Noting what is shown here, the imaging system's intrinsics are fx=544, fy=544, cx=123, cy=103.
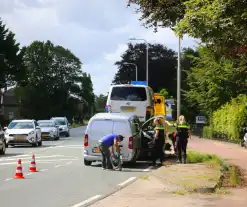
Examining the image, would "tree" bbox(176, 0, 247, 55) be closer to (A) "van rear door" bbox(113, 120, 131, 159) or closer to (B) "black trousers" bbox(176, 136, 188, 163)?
(A) "van rear door" bbox(113, 120, 131, 159)

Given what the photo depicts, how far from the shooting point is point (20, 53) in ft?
215

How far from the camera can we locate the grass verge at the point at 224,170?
1322 centimetres

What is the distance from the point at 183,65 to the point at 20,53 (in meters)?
19.6

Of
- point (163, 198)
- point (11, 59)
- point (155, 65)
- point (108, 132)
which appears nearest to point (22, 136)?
point (108, 132)

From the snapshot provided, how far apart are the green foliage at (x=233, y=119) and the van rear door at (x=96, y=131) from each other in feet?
48.8

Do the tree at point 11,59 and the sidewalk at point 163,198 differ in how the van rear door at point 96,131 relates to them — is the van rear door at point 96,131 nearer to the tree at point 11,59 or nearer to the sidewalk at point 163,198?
the sidewalk at point 163,198

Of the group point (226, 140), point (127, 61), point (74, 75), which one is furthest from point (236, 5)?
point (74, 75)

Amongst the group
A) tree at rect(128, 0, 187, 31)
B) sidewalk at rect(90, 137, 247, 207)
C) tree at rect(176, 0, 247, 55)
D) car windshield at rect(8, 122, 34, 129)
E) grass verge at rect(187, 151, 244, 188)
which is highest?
tree at rect(128, 0, 187, 31)

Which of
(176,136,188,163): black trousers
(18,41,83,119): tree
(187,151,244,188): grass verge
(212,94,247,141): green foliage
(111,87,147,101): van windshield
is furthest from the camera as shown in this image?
(18,41,83,119): tree

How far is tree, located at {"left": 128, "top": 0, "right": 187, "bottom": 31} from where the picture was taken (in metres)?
14.5

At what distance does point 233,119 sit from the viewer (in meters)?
31.8

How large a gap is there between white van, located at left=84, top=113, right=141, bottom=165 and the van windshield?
7925mm

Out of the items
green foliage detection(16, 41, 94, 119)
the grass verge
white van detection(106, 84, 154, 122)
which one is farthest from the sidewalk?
green foliage detection(16, 41, 94, 119)

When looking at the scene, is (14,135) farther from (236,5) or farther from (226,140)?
(236,5)
